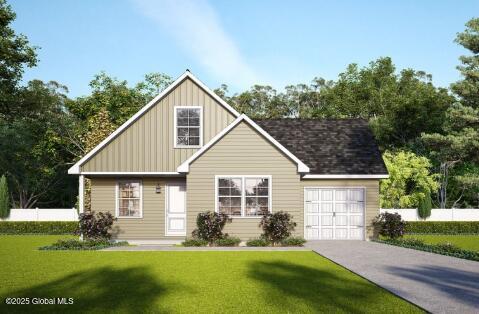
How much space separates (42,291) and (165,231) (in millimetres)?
13888

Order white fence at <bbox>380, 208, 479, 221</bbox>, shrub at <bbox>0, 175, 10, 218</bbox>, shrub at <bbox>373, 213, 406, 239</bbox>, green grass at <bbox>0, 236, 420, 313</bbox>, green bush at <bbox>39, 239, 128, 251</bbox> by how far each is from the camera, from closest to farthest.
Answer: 1. green grass at <bbox>0, 236, 420, 313</bbox>
2. green bush at <bbox>39, 239, 128, 251</bbox>
3. shrub at <bbox>373, 213, 406, 239</bbox>
4. white fence at <bbox>380, 208, 479, 221</bbox>
5. shrub at <bbox>0, 175, 10, 218</bbox>

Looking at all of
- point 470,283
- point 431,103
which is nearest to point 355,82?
point 431,103

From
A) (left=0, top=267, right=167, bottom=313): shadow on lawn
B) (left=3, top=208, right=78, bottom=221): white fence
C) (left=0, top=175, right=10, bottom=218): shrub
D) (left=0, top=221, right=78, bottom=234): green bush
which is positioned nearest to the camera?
(left=0, top=267, right=167, bottom=313): shadow on lawn

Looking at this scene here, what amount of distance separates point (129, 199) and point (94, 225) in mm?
2473

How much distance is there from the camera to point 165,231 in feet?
80.5

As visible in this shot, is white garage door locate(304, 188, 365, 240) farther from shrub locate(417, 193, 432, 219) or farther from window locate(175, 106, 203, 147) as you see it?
shrub locate(417, 193, 432, 219)

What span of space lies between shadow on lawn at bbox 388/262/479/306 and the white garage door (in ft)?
31.5

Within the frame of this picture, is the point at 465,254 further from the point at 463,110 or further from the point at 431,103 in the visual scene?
the point at 431,103

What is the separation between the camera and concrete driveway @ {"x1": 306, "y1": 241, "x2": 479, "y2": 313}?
959cm

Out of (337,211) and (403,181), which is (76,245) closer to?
(337,211)

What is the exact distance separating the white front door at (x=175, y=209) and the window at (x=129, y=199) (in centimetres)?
127

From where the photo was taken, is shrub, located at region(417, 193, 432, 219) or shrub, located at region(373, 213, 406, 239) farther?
shrub, located at region(417, 193, 432, 219)

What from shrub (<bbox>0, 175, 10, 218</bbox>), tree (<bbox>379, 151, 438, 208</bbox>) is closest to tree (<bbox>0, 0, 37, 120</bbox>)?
shrub (<bbox>0, 175, 10, 218</bbox>)

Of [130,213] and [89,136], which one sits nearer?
[130,213]
